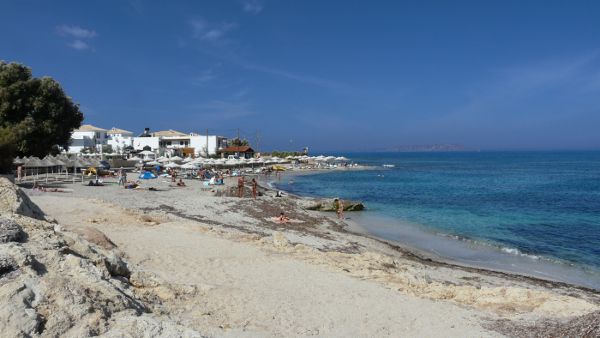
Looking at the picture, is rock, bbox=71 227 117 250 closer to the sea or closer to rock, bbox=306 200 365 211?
the sea

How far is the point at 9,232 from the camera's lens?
6.92 m

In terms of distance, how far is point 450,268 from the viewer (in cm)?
1631

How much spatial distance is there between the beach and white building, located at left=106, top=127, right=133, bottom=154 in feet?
227

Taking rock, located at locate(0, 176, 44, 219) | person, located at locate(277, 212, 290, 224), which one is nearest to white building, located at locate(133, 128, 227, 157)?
person, located at locate(277, 212, 290, 224)

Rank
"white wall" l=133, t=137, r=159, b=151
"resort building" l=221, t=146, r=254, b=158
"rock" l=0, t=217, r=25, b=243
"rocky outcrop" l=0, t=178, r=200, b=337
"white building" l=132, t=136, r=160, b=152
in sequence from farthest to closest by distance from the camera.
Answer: "resort building" l=221, t=146, r=254, b=158 < "white wall" l=133, t=137, r=159, b=151 < "white building" l=132, t=136, r=160, b=152 < "rock" l=0, t=217, r=25, b=243 < "rocky outcrop" l=0, t=178, r=200, b=337

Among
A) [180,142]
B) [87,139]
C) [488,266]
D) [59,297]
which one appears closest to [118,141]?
[87,139]

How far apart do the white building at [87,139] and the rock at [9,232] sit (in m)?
72.8

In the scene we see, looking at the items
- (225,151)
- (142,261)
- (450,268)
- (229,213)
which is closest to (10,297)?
(142,261)

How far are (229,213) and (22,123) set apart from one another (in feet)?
66.5

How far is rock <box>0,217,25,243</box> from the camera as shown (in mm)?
6789

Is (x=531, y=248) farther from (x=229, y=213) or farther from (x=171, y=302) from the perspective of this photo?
(x=171, y=302)

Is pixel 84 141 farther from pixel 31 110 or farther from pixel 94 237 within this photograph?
pixel 94 237

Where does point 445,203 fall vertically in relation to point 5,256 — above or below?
below

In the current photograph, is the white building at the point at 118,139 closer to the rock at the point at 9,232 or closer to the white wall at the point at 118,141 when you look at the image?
the white wall at the point at 118,141
